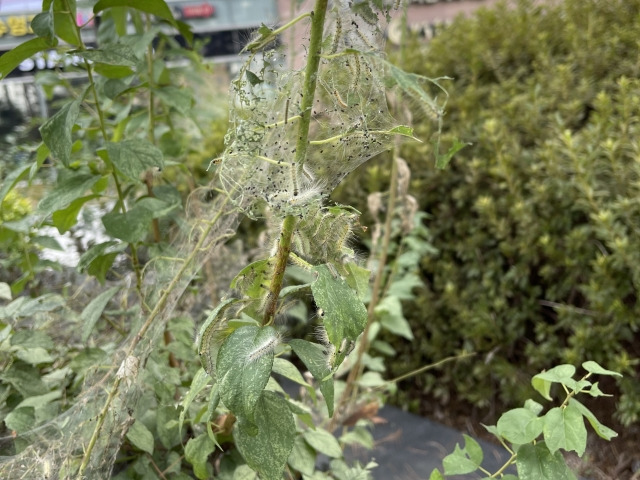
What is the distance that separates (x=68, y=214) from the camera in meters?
1.14

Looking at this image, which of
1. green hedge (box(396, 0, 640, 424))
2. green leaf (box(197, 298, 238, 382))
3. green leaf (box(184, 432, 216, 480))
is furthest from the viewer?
green hedge (box(396, 0, 640, 424))

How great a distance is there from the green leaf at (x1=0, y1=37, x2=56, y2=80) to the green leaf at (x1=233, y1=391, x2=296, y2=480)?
27.6 inches

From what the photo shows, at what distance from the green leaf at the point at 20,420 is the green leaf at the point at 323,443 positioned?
0.54 metres

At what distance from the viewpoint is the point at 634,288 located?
1781 mm

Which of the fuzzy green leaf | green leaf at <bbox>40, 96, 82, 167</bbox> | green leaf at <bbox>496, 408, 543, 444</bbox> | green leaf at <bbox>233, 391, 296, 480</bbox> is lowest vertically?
green leaf at <bbox>496, 408, 543, 444</bbox>

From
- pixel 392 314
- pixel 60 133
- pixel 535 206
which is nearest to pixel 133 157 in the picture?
pixel 60 133

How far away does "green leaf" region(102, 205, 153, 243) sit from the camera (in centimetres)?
108

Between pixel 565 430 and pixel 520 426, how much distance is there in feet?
0.26

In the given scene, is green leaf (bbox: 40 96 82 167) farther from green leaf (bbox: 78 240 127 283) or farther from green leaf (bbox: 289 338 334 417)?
green leaf (bbox: 289 338 334 417)

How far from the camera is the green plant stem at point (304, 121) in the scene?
668 mm

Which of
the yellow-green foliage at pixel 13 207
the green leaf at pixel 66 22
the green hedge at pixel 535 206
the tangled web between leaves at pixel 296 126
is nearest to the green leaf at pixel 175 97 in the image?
the green leaf at pixel 66 22

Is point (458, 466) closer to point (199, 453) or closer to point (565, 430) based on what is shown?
point (565, 430)

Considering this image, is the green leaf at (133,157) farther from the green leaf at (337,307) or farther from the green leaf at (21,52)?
the green leaf at (337,307)

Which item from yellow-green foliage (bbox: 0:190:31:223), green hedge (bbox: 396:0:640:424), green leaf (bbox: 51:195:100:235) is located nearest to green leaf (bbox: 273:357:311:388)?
green leaf (bbox: 51:195:100:235)
